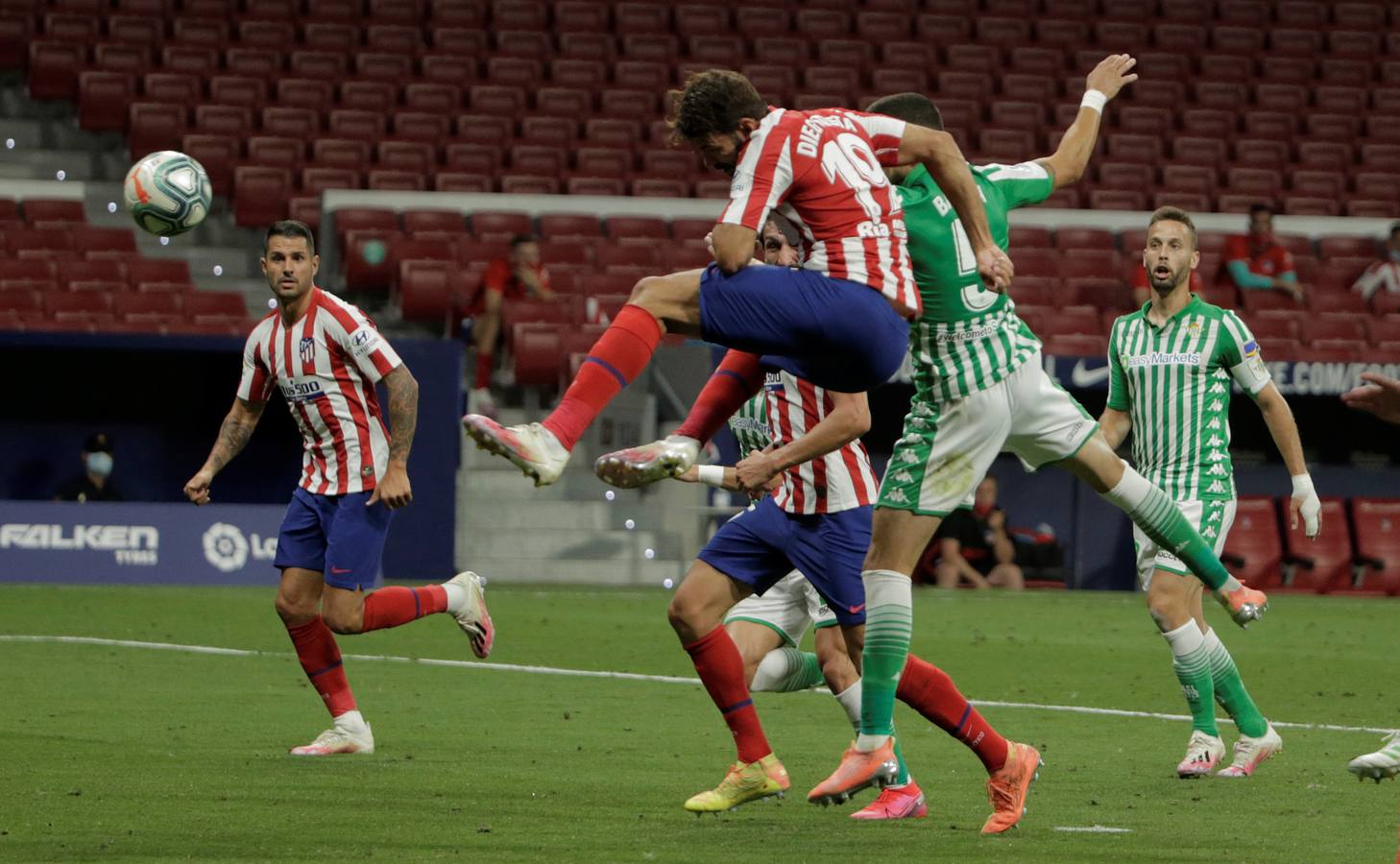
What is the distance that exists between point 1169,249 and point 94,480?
11937 mm

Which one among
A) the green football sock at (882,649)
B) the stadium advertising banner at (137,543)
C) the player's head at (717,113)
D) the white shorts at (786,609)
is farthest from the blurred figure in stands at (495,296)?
the player's head at (717,113)

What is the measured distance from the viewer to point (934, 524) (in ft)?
20.6

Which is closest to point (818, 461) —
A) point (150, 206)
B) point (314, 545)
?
point (314, 545)

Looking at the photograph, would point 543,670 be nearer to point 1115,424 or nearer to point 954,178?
point 1115,424

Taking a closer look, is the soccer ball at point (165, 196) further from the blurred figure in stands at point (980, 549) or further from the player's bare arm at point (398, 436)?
the blurred figure in stands at point (980, 549)

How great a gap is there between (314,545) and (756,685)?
2001mm

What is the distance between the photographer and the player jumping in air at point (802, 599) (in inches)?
240

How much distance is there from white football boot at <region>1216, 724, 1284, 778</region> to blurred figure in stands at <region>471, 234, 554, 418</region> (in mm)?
11097

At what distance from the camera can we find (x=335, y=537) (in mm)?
8125

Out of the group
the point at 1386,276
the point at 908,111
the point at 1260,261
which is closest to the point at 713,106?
the point at 908,111

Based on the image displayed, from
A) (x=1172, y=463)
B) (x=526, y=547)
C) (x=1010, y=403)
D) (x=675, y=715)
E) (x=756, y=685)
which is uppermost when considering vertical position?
(x=1010, y=403)

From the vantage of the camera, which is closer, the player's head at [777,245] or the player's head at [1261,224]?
the player's head at [777,245]

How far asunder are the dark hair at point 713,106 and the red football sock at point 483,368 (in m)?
12.9

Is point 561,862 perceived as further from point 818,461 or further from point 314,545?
point 314,545
